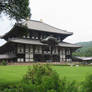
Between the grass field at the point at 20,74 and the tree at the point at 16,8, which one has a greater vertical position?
the tree at the point at 16,8

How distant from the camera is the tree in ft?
47.8

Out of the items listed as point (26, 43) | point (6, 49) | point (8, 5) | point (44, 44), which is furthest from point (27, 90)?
point (6, 49)

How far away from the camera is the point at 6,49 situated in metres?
46.9

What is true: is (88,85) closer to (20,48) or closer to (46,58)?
(20,48)

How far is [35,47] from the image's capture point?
148ft

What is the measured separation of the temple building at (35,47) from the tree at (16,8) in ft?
79.0

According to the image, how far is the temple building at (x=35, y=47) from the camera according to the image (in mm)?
42531

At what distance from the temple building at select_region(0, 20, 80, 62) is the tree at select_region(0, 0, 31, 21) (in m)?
24.1

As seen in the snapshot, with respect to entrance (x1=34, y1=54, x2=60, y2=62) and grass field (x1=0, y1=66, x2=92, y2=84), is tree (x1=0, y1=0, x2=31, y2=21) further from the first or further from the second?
entrance (x1=34, y1=54, x2=60, y2=62)

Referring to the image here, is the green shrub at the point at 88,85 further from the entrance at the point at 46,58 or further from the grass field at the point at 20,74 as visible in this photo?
the entrance at the point at 46,58

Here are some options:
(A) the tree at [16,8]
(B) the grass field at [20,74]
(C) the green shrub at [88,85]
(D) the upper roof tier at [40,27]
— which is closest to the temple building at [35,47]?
(D) the upper roof tier at [40,27]

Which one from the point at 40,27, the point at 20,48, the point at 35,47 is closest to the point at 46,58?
the point at 35,47

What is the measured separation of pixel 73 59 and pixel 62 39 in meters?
6.15

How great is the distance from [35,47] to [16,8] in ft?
100.0
